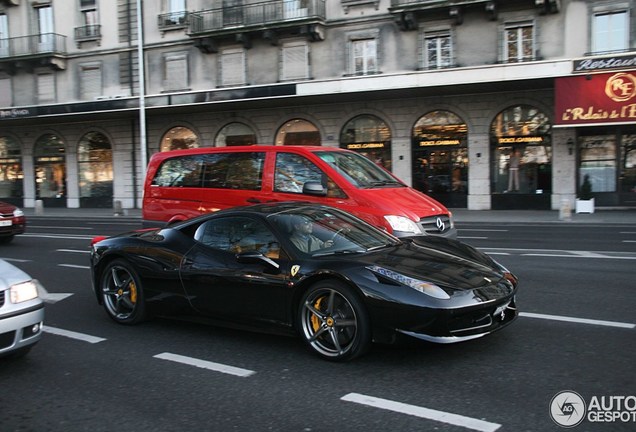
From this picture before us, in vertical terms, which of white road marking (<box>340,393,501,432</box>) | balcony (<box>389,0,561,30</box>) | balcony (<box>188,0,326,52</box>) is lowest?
white road marking (<box>340,393,501,432</box>)

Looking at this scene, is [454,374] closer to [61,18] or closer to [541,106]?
[541,106]

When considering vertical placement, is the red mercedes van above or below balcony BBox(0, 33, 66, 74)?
below

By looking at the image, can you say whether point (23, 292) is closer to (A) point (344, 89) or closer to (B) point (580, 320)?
(B) point (580, 320)

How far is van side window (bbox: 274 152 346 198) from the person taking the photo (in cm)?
833

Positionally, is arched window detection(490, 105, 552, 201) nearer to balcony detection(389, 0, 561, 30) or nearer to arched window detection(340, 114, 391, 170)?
balcony detection(389, 0, 561, 30)

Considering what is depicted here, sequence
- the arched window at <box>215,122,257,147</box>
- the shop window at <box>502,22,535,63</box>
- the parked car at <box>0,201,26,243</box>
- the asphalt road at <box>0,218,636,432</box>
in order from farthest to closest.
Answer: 1. the arched window at <box>215,122,257,147</box>
2. the shop window at <box>502,22,535,63</box>
3. the parked car at <box>0,201,26,243</box>
4. the asphalt road at <box>0,218,636,432</box>

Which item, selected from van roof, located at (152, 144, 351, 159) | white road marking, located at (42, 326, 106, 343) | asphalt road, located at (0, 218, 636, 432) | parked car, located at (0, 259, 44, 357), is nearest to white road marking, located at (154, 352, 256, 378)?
asphalt road, located at (0, 218, 636, 432)

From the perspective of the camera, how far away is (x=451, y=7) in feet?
73.6

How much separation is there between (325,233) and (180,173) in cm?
510

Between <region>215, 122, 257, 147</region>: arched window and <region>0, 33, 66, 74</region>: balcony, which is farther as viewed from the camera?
<region>0, 33, 66, 74</region>: balcony

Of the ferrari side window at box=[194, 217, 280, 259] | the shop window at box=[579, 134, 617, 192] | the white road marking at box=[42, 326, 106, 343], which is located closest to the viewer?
the ferrari side window at box=[194, 217, 280, 259]

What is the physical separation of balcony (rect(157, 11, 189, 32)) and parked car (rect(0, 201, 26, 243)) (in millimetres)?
16857

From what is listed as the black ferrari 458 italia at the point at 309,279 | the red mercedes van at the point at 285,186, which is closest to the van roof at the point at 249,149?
the red mercedes van at the point at 285,186

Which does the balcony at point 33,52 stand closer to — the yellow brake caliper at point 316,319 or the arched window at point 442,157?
the arched window at point 442,157
